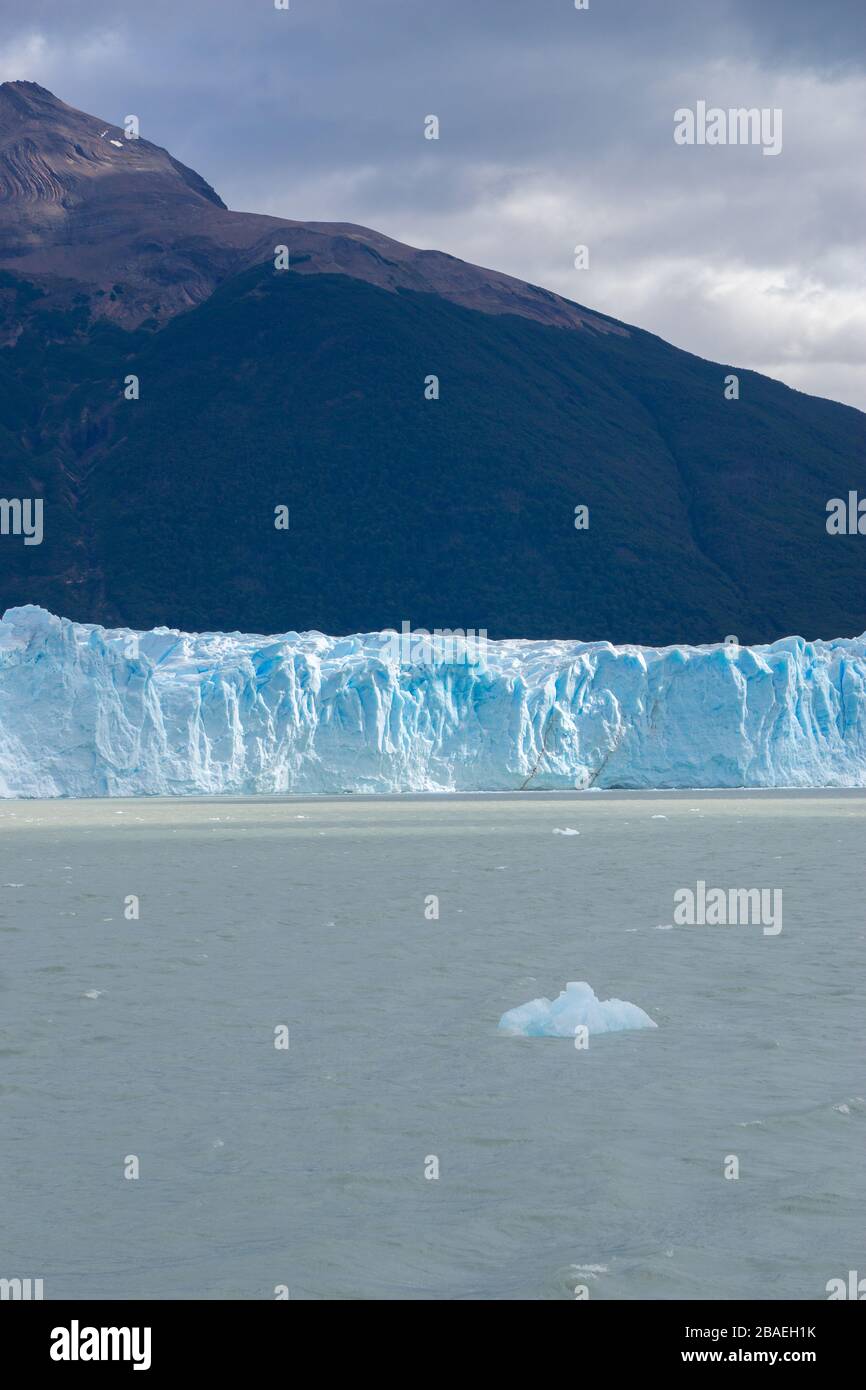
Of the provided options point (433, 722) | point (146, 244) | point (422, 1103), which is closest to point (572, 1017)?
point (422, 1103)

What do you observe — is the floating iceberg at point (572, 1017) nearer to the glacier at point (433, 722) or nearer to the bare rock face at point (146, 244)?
the glacier at point (433, 722)

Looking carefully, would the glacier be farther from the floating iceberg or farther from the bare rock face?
the bare rock face

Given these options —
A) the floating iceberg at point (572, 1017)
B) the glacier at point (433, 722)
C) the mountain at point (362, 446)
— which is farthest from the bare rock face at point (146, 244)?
the floating iceberg at point (572, 1017)

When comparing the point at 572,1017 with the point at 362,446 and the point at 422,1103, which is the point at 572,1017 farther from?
the point at 362,446

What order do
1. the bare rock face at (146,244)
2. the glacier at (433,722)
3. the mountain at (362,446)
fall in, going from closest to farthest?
the glacier at (433,722), the mountain at (362,446), the bare rock face at (146,244)

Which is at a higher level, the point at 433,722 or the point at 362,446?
the point at 362,446
